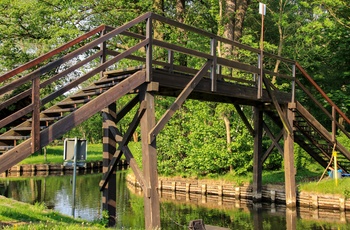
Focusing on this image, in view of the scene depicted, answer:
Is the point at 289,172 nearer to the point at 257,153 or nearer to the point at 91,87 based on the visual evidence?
the point at 257,153

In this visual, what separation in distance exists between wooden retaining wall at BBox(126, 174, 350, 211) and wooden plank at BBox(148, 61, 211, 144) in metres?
8.23

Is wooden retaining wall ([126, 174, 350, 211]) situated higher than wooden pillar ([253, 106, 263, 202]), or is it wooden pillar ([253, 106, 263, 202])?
wooden pillar ([253, 106, 263, 202])

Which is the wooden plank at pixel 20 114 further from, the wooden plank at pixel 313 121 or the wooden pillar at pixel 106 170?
the wooden plank at pixel 313 121

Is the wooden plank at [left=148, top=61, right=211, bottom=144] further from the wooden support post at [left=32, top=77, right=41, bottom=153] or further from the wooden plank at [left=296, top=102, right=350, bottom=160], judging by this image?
the wooden plank at [left=296, top=102, right=350, bottom=160]

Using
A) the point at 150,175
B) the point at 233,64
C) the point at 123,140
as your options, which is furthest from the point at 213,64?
the point at 150,175

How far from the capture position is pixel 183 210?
18.0m

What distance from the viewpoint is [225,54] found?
79.0 ft

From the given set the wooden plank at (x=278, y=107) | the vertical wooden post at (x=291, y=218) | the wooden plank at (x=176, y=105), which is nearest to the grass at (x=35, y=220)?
the wooden plank at (x=176, y=105)

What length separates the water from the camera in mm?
14966

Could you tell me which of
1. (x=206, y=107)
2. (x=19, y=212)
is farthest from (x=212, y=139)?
(x=19, y=212)

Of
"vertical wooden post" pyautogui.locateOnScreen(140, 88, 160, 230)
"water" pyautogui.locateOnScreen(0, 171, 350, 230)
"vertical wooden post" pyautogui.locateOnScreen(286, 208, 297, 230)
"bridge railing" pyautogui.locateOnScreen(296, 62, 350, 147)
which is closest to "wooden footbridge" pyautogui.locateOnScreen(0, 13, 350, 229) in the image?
"vertical wooden post" pyautogui.locateOnScreen(140, 88, 160, 230)

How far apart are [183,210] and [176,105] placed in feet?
25.9

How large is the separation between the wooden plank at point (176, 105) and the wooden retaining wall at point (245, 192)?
8234 millimetres

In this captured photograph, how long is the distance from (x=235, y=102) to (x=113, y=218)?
6.34 metres
